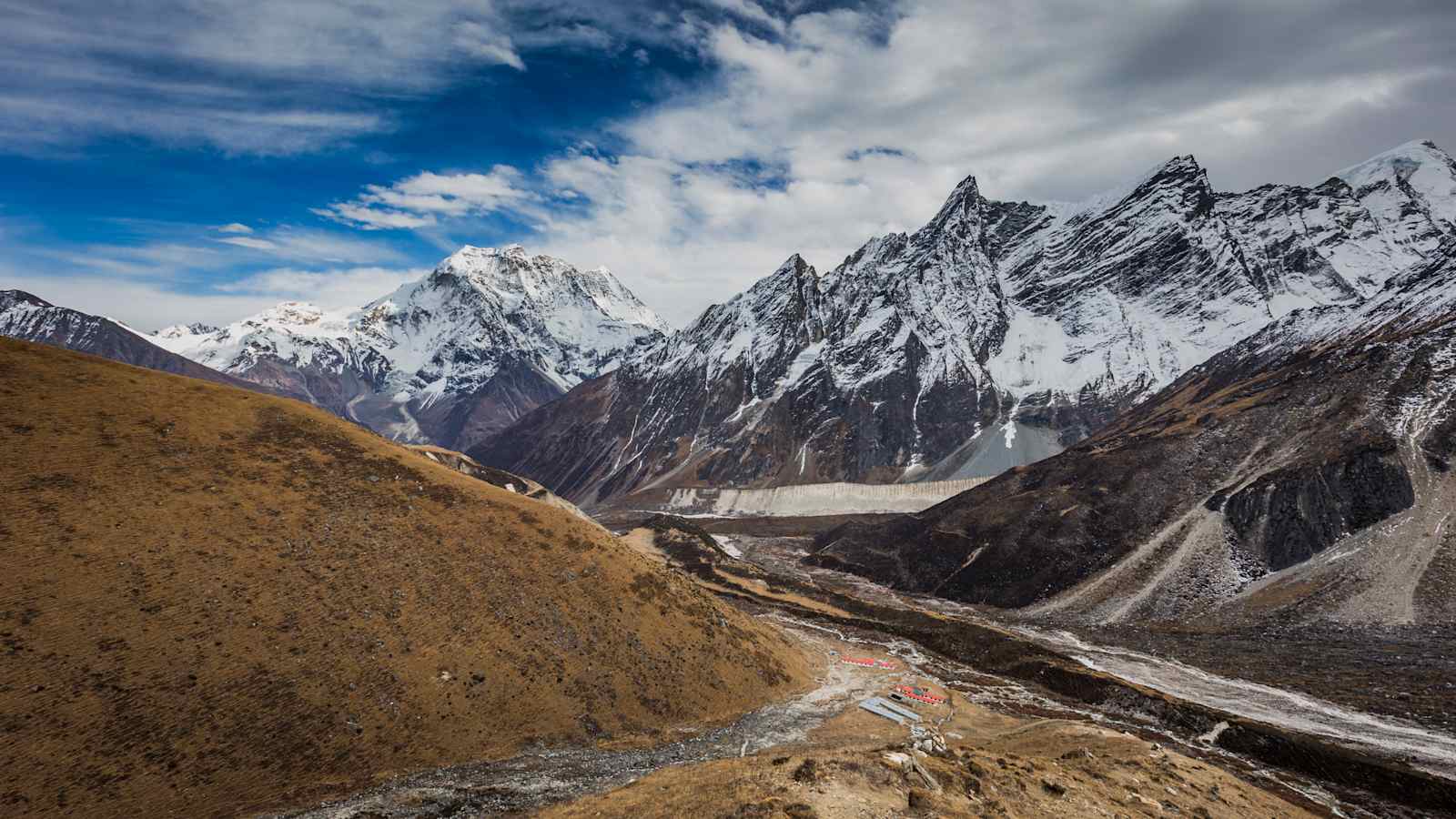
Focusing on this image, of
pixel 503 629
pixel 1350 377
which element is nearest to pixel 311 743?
pixel 503 629

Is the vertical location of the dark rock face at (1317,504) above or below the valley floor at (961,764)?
above

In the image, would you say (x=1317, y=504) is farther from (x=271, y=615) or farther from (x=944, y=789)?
(x=271, y=615)

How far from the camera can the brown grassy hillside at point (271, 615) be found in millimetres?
32906

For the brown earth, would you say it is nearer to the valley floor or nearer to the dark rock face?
the valley floor

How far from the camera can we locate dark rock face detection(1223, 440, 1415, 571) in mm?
100562

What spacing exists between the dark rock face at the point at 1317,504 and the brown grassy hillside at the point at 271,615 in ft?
285

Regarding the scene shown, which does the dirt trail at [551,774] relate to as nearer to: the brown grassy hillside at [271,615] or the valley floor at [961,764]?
the valley floor at [961,764]

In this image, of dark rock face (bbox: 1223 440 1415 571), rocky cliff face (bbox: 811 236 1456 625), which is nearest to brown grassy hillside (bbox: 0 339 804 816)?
rocky cliff face (bbox: 811 236 1456 625)

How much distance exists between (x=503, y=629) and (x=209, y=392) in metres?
32.6

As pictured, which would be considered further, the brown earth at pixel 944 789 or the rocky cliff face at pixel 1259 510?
the rocky cliff face at pixel 1259 510

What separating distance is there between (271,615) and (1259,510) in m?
130

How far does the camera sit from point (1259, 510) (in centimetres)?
10888

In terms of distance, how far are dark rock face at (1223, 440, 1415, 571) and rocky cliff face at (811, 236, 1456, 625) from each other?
Result: 0.68ft

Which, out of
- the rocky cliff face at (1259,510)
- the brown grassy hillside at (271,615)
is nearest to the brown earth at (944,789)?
the brown grassy hillside at (271,615)
